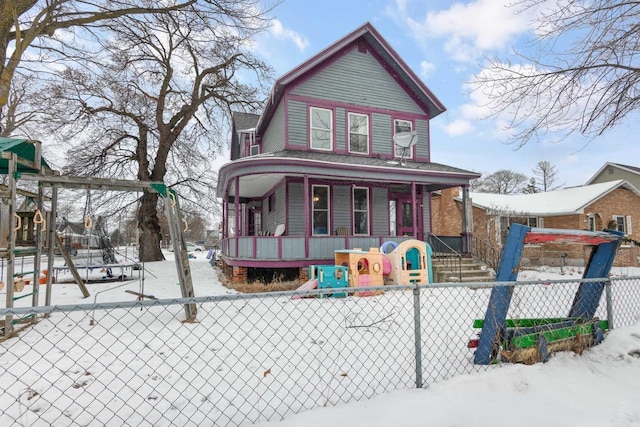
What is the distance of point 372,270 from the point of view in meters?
8.82

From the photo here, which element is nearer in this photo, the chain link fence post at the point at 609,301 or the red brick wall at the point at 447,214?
the chain link fence post at the point at 609,301

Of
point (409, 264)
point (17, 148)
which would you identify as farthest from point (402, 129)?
point (17, 148)

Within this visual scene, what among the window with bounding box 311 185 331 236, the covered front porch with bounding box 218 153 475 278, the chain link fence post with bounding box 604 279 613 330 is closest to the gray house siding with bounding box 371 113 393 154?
the covered front porch with bounding box 218 153 475 278

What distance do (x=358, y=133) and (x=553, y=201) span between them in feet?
49.0

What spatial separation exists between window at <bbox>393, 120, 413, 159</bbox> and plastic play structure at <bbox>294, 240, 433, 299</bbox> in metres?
5.53

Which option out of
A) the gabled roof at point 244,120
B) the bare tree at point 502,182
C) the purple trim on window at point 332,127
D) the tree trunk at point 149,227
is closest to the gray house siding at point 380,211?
the purple trim on window at point 332,127

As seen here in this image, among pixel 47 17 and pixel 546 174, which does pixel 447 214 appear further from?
pixel 546 174

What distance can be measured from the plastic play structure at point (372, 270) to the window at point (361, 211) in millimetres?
4041

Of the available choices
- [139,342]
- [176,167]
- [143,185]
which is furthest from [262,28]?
[176,167]

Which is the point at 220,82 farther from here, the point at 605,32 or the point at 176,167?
the point at 605,32

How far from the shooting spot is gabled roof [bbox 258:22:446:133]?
12.5 m

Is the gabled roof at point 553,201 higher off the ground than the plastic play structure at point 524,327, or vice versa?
the gabled roof at point 553,201

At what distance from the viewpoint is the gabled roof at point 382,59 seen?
1252 centimetres

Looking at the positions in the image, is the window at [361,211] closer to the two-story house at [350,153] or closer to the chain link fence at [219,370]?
the two-story house at [350,153]
